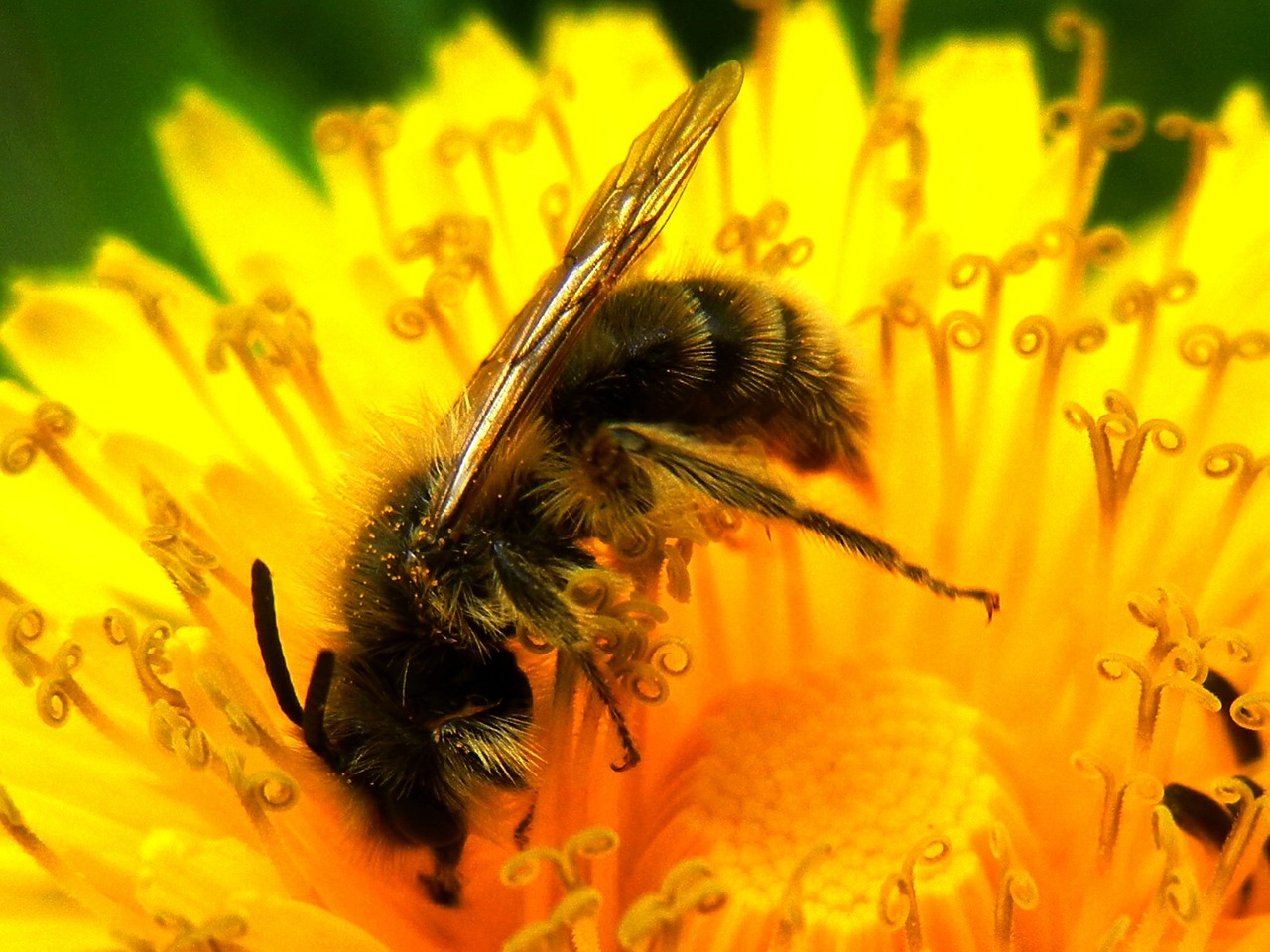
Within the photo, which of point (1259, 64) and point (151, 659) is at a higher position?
point (1259, 64)

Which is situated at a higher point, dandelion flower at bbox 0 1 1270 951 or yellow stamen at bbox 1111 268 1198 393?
yellow stamen at bbox 1111 268 1198 393

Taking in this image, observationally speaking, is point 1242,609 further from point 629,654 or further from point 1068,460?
point 629,654

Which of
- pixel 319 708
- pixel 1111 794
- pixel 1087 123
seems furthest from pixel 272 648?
Answer: pixel 1087 123

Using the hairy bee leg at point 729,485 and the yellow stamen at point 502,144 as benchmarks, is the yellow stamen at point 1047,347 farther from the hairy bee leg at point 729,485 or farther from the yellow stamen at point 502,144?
the yellow stamen at point 502,144

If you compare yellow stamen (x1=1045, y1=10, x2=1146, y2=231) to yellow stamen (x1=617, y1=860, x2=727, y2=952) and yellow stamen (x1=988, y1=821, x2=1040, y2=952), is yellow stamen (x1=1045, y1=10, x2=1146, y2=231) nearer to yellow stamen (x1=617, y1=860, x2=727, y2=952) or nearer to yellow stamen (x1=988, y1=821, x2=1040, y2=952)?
yellow stamen (x1=988, y1=821, x2=1040, y2=952)

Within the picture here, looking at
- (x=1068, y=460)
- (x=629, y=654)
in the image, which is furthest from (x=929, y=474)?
(x=629, y=654)

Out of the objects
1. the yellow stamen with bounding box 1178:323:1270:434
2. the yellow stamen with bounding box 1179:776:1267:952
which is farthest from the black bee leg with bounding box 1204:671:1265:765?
the yellow stamen with bounding box 1178:323:1270:434
